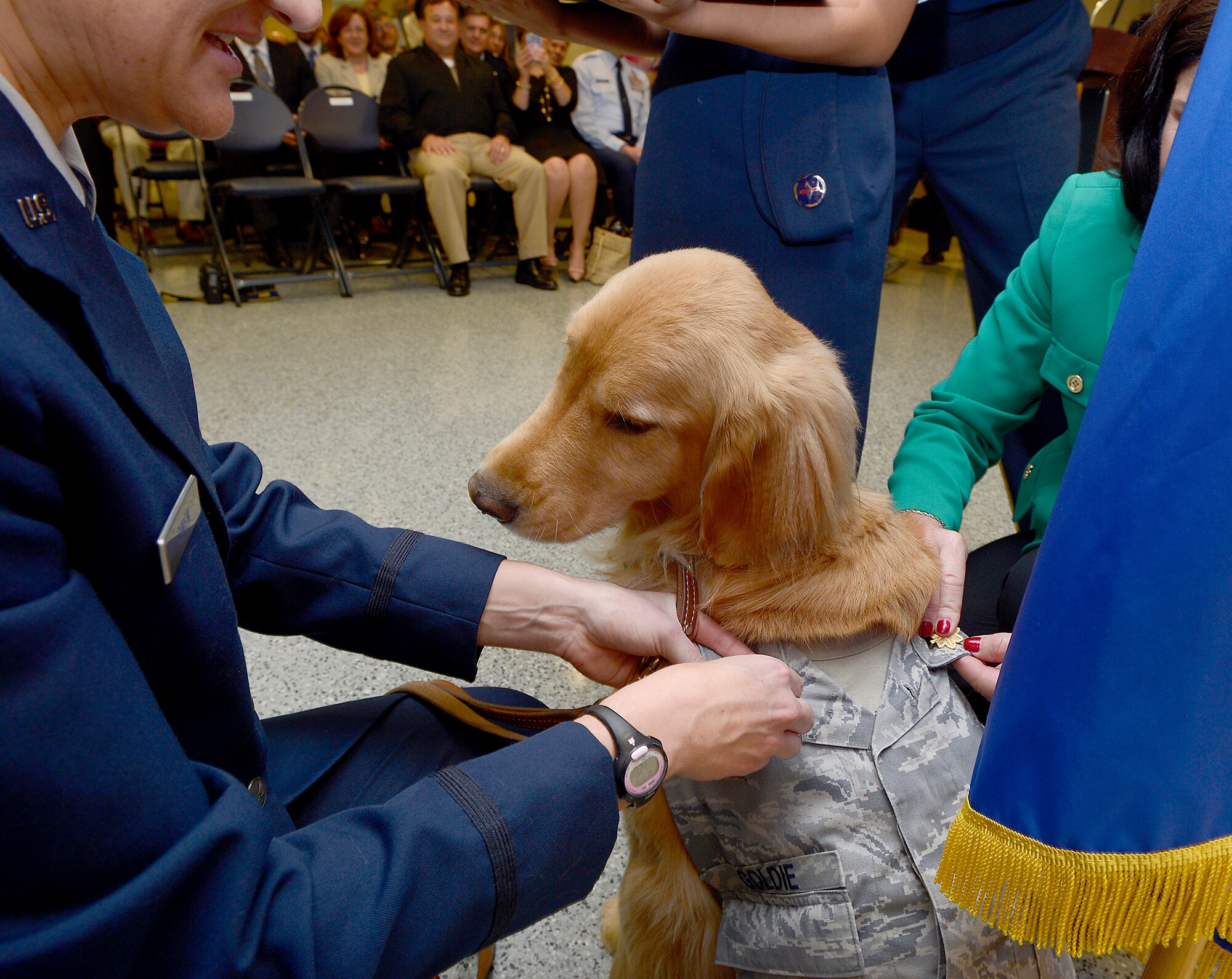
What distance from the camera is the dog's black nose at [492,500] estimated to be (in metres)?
1.10

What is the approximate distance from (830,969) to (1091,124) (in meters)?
3.38

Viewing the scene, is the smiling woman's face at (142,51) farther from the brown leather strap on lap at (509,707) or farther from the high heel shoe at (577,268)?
the high heel shoe at (577,268)

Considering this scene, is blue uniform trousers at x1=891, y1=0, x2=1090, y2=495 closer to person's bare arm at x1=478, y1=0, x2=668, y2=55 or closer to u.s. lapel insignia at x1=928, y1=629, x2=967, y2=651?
person's bare arm at x1=478, y1=0, x2=668, y2=55

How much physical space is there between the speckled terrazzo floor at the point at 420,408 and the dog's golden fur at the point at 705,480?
276 mm

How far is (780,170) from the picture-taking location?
1.28 m

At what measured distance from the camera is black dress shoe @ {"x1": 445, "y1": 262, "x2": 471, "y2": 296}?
505cm

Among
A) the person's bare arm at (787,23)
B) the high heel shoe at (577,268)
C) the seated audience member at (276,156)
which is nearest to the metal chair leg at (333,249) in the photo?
the seated audience member at (276,156)

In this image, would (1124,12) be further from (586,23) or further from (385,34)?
(586,23)

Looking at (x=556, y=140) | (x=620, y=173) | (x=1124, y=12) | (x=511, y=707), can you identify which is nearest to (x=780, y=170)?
(x=511, y=707)

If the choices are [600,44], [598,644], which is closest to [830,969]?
[598,644]

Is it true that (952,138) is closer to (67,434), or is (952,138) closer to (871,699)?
(871,699)

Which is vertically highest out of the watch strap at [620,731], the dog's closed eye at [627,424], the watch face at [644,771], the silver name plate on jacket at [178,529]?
the silver name plate on jacket at [178,529]

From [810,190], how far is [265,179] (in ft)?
14.4

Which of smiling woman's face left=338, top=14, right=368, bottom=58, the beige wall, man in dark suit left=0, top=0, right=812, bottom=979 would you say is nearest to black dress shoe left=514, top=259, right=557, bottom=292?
smiling woman's face left=338, top=14, right=368, bottom=58
